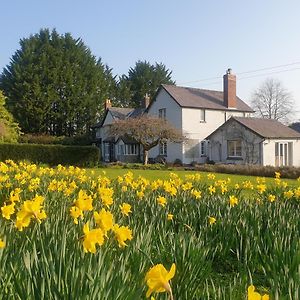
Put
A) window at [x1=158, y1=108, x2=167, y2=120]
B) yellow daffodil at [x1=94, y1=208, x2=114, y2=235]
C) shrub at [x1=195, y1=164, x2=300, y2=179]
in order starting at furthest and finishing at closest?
window at [x1=158, y1=108, x2=167, y2=120] < shrub at [x1=195, y1=164, x2=300, y2=179] < yellow daffodil at [x1=94, y1=208, x2=114, y2=235]

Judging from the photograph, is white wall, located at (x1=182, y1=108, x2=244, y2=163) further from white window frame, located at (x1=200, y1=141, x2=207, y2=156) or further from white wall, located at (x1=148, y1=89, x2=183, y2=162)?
white wall, located at (x1=148, y1=89, x2=183, y2=162)

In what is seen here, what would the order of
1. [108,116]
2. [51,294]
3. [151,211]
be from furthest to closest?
1. [108,116]
2. [151,211]
3. [51,294]

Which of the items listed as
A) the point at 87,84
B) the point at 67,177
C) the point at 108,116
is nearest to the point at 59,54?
the point at 87,84

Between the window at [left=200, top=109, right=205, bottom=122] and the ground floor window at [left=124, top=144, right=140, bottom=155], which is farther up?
the window at [left=200, top=109, right=205, bottom=122]

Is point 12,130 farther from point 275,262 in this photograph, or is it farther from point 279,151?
point 275,262

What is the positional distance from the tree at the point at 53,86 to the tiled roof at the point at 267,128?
77.1 feet

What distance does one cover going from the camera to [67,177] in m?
8.16

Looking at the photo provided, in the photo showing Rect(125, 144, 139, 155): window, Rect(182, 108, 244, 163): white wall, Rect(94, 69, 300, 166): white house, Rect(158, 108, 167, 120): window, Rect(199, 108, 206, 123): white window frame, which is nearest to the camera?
Rect(94, 69, 300, 166): white house

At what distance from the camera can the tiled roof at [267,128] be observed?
30828 mm

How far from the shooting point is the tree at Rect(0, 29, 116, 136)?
4712 centimetres

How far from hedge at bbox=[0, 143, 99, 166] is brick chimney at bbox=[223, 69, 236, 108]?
13.5 meters

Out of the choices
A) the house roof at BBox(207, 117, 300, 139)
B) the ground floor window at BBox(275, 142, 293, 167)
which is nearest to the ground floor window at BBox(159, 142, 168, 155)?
the house roof at BBox(207, 117, 300, 139)

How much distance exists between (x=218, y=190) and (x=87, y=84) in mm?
46287

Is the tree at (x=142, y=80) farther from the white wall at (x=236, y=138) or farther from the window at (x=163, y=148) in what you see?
the white wall at (x=236, y=138)
